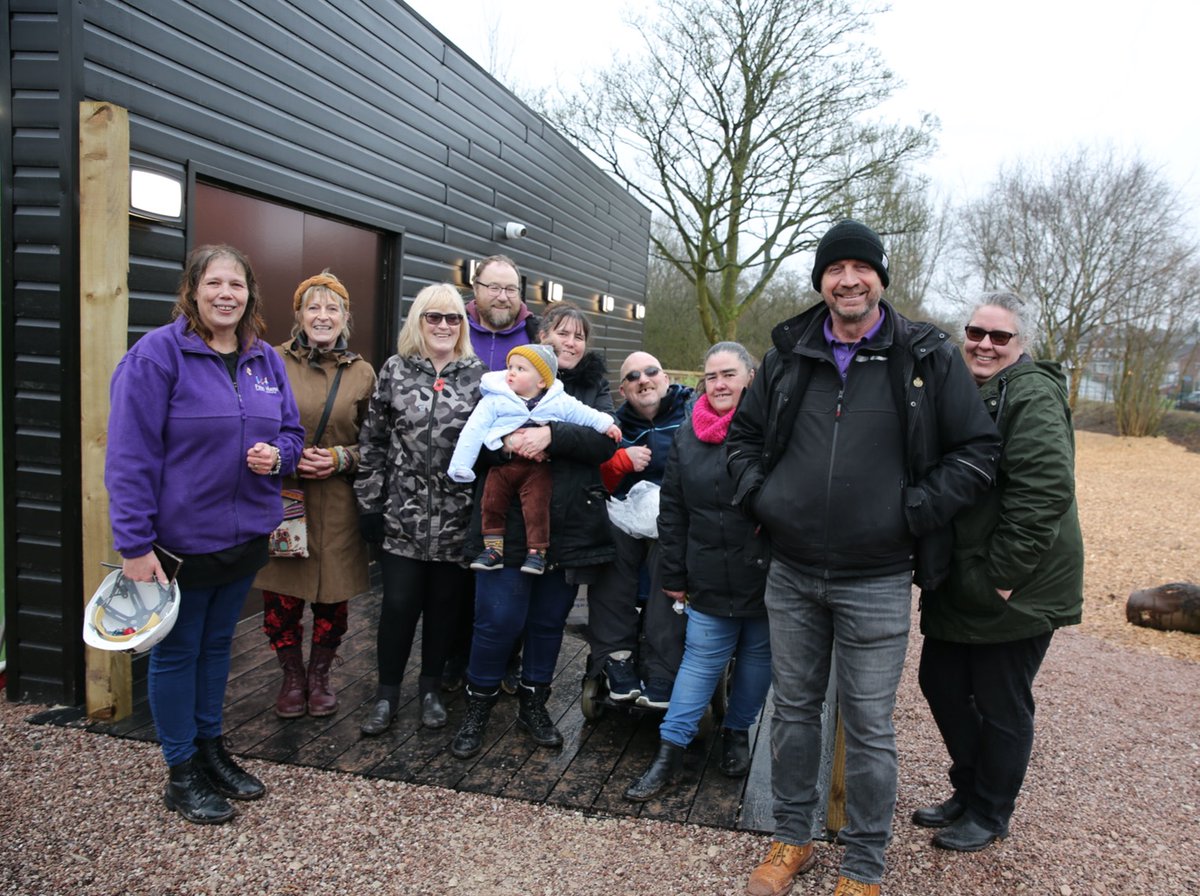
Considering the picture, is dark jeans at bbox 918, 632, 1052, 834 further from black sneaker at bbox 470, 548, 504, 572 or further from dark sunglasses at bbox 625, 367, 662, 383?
black sneaker at bbox 470, 548, 504, 572

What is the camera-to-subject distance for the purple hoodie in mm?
3799

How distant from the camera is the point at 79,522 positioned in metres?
3.30

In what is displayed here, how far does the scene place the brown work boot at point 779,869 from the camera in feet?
7.99

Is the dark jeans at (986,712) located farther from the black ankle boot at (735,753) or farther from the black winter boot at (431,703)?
the black winter boot at (431,703)

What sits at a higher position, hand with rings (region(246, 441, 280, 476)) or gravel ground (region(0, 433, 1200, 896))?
hand with rings (region(246, 441, 280, 476))

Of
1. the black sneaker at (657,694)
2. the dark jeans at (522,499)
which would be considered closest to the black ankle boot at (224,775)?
the dark jeans at (522,499)

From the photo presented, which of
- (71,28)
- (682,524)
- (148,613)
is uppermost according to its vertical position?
(71,28)

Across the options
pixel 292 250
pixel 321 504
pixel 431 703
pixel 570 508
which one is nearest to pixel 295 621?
pixel 321 504

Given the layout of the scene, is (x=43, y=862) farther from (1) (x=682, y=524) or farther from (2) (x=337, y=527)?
(1) (x=682, y=524)

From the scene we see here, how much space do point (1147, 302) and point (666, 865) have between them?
2271 cm

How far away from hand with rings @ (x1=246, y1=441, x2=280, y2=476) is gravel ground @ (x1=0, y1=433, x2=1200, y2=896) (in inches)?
42.8

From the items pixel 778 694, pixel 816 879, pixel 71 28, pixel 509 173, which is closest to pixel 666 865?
pixel 816 879

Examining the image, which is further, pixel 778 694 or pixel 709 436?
pixel 709 436

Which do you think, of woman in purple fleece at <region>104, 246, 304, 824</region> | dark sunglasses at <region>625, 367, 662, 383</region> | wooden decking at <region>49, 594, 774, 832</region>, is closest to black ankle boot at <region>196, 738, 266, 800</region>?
woman in purple fleece at <region>104, 246, 304, 824</region>
